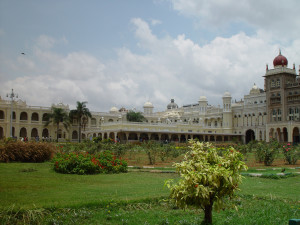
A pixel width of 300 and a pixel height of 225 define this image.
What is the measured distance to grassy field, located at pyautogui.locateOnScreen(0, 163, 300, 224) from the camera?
6.62 meters

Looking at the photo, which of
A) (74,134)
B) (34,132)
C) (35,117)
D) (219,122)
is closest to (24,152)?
(34,132)

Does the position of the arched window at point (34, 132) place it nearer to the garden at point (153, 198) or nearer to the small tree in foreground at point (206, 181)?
the garden at point (153, 198)

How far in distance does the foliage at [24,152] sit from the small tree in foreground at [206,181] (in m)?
12.6

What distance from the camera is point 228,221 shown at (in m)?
6.67

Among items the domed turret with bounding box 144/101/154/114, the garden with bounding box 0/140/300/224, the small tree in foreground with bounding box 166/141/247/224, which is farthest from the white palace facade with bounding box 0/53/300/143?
the small tree in foreground with bounding box 166/141/247/224

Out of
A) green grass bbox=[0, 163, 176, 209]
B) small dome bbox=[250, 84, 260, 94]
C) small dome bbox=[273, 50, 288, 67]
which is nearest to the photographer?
green grass bbox=[0, 163, 176, 209]

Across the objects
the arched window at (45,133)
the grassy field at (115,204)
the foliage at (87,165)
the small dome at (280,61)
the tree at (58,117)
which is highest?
the small dome at (280,61)

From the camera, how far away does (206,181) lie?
18.9 ft

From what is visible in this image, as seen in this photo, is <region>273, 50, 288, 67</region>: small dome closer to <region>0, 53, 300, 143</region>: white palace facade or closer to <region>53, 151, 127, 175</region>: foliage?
<region>0, 53, 300, 143</region>: white palace facade

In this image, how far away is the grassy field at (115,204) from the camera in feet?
21.7

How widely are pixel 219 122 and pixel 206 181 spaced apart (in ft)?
222

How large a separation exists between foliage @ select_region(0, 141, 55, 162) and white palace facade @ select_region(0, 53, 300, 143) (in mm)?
31434

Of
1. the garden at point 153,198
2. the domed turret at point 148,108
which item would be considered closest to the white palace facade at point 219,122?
the domed turret at point 148,108

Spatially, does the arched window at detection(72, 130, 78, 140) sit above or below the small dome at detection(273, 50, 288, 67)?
below
